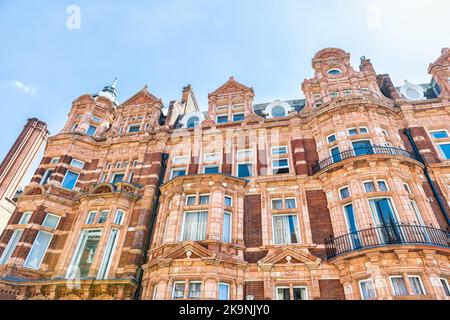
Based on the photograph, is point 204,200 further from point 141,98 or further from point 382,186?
point 141,98

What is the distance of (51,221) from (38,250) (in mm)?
1732

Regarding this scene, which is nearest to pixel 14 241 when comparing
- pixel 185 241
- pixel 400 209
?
pixel 185 241

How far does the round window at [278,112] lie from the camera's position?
68.3 feet

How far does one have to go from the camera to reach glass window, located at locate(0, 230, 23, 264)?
15438 millimetres

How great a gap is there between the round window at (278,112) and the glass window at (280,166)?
410 centimetres

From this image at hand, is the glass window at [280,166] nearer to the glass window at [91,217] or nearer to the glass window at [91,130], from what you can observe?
the glass window at [91,217]

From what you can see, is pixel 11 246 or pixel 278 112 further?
pixel 278 112

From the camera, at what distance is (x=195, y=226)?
1524cm

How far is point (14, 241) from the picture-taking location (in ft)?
52.7

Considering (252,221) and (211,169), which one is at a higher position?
(211,169)

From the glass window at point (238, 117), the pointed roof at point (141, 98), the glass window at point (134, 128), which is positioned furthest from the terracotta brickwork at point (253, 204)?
the pointed roof at point (141, 98)

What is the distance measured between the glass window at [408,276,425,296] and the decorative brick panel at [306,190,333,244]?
11.7 ft

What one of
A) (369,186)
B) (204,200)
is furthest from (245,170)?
(369,186)
